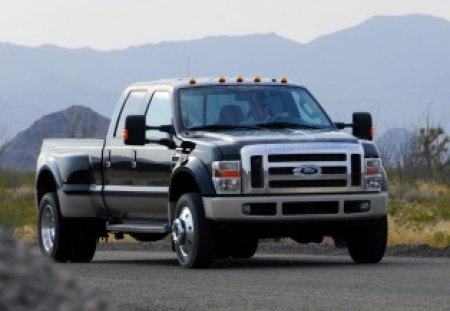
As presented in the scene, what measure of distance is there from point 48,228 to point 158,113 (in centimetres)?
223

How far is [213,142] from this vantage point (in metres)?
13.4

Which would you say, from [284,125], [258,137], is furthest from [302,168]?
[284,125]

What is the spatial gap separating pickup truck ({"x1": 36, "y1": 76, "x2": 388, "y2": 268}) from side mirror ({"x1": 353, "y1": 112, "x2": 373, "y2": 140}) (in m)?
0.01

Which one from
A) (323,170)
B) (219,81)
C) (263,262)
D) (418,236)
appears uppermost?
(219,81)

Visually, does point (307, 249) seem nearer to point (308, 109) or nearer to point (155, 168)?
point (308, 109)

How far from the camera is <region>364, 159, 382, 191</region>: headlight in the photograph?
13.8 metres

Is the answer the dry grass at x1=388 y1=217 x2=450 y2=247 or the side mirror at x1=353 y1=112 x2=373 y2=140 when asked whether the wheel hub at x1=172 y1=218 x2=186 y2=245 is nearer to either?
the side mirror at x1=353 y1=112 x2=373 y2=140

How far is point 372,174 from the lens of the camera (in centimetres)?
1379

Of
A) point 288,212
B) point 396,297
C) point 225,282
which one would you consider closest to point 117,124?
point 288,212

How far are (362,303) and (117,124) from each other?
634cm

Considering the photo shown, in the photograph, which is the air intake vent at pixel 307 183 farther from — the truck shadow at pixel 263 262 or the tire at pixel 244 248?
the tire at pixel 244 248

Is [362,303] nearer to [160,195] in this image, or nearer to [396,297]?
[396,297]

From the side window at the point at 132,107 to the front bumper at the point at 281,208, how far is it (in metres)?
2.13

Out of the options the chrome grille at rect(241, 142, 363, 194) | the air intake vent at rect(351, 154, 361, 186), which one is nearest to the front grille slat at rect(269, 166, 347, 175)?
the chrome grille at rect(241, 142, 363, 194)
